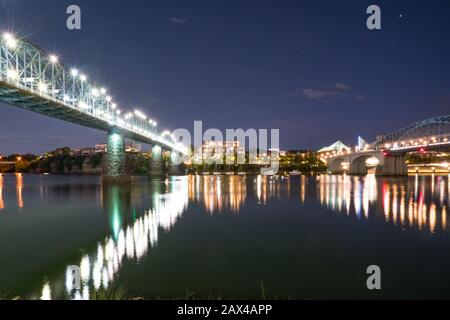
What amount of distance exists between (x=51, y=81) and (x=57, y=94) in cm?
441

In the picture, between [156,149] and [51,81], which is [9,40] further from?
[156,149]

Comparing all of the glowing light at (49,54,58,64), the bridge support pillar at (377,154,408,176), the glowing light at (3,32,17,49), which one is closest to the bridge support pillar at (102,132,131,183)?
the glowing light at (49,54,58,64)

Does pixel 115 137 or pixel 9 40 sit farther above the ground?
pixel 9 40

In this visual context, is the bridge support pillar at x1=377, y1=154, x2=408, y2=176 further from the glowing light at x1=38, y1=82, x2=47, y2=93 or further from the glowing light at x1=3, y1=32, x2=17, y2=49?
the glowing light at x1=3, y1=32, x2=17, y2=49

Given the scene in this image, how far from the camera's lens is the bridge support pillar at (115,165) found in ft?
214

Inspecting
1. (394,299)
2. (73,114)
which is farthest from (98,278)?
(73,114)

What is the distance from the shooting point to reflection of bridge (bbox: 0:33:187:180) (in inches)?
1533

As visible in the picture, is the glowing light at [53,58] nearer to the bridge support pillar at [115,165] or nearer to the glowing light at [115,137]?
the bridge support pillar at [115,165]

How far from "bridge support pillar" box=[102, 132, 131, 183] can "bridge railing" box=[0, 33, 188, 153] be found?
4823 millimetres

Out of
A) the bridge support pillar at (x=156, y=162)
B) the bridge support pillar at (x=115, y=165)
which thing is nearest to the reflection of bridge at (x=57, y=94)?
the bridge support pillar at (x=115, y=165)

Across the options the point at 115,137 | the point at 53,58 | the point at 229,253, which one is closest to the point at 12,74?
the point at 53,58

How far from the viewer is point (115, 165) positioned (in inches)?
2601

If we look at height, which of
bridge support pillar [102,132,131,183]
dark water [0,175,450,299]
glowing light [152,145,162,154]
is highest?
glowing light [152,145,162,154]

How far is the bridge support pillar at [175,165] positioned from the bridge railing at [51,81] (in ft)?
167
